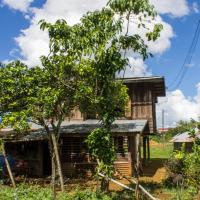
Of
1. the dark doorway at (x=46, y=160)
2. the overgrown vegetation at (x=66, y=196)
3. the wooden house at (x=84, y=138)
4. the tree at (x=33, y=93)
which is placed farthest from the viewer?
the dark doorway at (x=46, y=160)

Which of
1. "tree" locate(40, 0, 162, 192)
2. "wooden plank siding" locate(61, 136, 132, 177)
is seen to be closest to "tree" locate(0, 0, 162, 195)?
"tree" locate(40, 0, 162, 192)

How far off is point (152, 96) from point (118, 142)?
5.25 meters

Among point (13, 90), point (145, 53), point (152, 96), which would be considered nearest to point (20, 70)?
point (13, 90)

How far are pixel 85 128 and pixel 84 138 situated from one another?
854 mm

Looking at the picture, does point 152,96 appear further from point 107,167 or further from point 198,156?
point 198,156

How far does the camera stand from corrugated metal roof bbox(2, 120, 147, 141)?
27.2 meters

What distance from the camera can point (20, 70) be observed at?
77.6 ft

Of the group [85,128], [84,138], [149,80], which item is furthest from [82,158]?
[149,80]

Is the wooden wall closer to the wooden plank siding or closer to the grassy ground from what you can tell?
the wooden plank siding

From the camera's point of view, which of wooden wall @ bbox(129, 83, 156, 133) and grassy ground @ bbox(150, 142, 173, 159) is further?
grassy ground @ bbox(150, 142, 173, 159)

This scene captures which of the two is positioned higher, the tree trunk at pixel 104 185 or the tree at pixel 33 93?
the tree at pixel 33 93

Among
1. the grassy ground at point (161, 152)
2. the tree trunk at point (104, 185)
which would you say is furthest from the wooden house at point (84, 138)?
the grassy ground at point (161, 152)

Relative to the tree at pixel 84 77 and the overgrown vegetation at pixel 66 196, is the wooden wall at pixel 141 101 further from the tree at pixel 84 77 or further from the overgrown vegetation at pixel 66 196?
the overgrown vegetation at pixel 66 196

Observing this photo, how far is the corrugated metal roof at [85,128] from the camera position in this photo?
27.2 m
